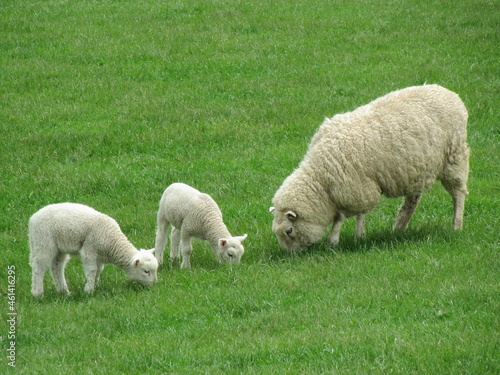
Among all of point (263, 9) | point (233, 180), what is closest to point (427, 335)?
point (233, 180)

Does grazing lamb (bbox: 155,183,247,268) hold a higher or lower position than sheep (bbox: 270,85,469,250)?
lower

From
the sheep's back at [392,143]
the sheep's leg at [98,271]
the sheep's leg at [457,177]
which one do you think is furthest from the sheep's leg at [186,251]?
the sheep's leg at [457,177]

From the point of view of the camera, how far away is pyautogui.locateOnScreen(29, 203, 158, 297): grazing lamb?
8.72 meters

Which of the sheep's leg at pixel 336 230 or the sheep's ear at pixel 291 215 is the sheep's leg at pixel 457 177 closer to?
the sheep's leg at pixel 336 230

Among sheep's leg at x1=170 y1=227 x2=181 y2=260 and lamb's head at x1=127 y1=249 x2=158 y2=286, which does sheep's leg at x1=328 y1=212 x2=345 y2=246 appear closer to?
sheep's leg at x1=170 y1=227 x2=181 y2=260

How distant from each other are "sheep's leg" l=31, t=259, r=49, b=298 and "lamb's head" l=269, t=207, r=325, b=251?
273 cm

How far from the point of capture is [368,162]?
380 inches

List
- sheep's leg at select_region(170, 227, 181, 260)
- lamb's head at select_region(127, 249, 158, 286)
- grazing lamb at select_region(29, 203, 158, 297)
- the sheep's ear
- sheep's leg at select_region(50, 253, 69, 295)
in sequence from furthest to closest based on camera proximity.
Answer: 1. sheep's leg at select_region(170, 227, 181, 260)
2. the sheep's ear
3. sheep's leg at select_region(50, 253, 69, 295)
4. lamb's head at select_region(127, 249, 158, 286)
5. grazing lamb at select_region(29, 203, 158, 297)

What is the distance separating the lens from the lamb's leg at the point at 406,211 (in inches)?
414

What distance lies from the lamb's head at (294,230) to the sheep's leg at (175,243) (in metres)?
1.21

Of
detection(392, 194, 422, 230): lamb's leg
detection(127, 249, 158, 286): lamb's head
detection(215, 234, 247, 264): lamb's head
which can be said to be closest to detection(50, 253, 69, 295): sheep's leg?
detection(127, 249, 158, 286): lamb's head

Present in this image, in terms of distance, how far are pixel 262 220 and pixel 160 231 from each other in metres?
1.70

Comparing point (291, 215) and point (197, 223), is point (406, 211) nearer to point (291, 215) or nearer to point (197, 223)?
point (291, 215)

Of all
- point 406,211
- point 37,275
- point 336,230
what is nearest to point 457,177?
point 406,211
